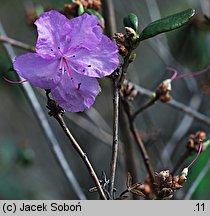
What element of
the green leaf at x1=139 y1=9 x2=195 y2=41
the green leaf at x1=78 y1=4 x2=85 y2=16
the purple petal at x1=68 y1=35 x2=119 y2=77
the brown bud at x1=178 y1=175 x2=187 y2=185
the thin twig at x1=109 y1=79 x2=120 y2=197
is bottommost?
the brown bud at x1=178 y1=175 x2=187 y2=185

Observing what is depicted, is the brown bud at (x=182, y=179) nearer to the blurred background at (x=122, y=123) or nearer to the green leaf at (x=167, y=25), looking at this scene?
the green leaf at (x=167, y=25)

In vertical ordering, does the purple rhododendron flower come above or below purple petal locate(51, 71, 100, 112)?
above

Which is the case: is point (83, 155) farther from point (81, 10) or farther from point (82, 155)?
point (81, 10)

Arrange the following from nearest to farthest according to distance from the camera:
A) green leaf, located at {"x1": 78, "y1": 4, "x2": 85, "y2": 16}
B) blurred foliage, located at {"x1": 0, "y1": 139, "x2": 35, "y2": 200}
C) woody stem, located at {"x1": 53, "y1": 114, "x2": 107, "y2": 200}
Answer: woody stem, located at {"x1": 53, "y1": 114, "x2": 107, "y2": 200} < green leaf, located at {"x1": 78, "y1": 4, "x2": 85, "y2": 16} < blurred foliage, located at {"x1": 0, "y1": 139, "x2": 35, "y2": 200}

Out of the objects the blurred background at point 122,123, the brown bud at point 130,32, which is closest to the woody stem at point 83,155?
the brown bud at point 130,32

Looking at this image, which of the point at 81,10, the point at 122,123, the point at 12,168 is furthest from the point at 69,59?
the point at 12,168

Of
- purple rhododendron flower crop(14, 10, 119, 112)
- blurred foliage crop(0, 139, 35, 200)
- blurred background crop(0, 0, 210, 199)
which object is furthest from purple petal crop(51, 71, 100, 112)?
blurred foliage crop(0, 139, 35, 200)

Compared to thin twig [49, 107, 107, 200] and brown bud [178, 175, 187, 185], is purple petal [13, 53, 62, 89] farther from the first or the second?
brown bud [178, 175, 187, 185]

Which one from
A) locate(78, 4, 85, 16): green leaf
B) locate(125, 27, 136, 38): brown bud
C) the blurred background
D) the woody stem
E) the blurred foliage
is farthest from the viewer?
the blurred foliage
